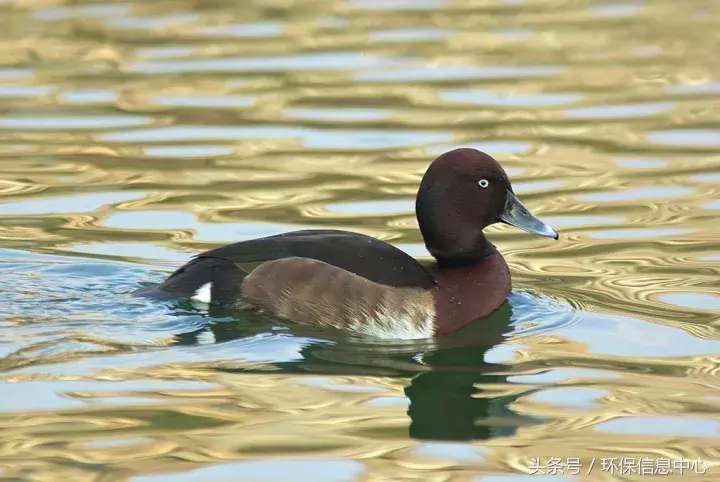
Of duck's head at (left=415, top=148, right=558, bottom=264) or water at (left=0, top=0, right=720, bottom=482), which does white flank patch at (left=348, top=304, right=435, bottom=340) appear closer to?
water at (left=0, top=0, right=720, bottom=482)

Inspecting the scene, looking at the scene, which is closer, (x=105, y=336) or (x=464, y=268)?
(x=105, y=336)

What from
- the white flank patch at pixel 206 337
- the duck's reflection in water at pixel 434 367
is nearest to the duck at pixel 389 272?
the duck's reflection in water at pixel 434 367

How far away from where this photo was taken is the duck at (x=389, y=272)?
7.18 metres

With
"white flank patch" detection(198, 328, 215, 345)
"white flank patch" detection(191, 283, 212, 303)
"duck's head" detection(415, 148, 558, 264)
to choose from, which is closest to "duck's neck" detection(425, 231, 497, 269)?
"duck's head" detection(415, 148, 558, 264)

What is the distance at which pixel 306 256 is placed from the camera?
23.8ft

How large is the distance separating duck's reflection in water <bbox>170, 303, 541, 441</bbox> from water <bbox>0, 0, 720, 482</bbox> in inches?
0.7

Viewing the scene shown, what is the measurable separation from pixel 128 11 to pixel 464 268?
30.5 ft

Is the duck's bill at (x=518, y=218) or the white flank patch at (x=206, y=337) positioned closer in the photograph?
the white flank patch at (x=206, y=337)

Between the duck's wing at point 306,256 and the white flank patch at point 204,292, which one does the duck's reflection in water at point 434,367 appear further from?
the duck's wing at point 306,256

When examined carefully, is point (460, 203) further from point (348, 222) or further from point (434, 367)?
point (348, 222)

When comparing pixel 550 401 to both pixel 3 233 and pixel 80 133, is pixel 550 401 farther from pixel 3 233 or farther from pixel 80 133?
pixel 80 133

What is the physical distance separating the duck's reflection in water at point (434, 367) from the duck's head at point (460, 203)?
415mm

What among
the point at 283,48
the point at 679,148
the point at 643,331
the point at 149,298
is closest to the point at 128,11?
the point at 283,48

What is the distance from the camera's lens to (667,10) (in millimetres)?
15719
